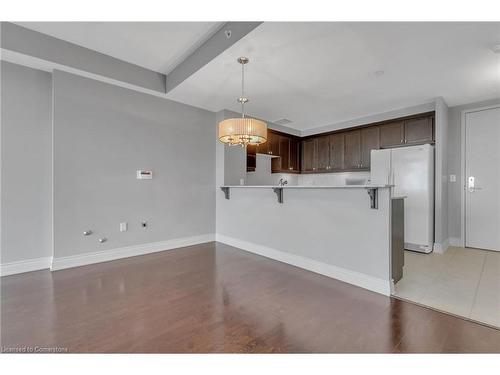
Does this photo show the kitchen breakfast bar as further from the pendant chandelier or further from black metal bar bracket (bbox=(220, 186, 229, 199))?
the pendant chandelier

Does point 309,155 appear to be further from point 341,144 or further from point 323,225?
point 323,225

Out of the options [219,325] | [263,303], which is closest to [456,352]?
[263,303]

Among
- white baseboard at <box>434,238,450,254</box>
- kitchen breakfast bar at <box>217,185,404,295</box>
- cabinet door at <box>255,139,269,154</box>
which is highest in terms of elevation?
cabinet door at <box>255,139,269,154</box>

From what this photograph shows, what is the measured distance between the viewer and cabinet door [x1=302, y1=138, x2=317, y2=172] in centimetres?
599

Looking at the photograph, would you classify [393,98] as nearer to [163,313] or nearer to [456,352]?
[456,352]

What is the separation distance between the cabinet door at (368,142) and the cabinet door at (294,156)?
165 centimetres

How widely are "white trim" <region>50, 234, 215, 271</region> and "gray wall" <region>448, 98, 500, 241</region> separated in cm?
453

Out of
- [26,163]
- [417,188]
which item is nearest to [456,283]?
[417,188]

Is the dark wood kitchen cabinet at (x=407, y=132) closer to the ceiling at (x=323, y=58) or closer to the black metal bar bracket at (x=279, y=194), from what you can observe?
the ceiling at (x=323, y=58)

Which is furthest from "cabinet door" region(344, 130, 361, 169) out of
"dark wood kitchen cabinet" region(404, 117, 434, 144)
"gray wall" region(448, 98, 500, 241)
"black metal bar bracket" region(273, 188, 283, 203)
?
"black metal bar bracket" region(273, 188, 283, 203)

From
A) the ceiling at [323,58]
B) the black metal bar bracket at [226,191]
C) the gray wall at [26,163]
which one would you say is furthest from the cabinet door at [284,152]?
the gray wall at [26,163]
